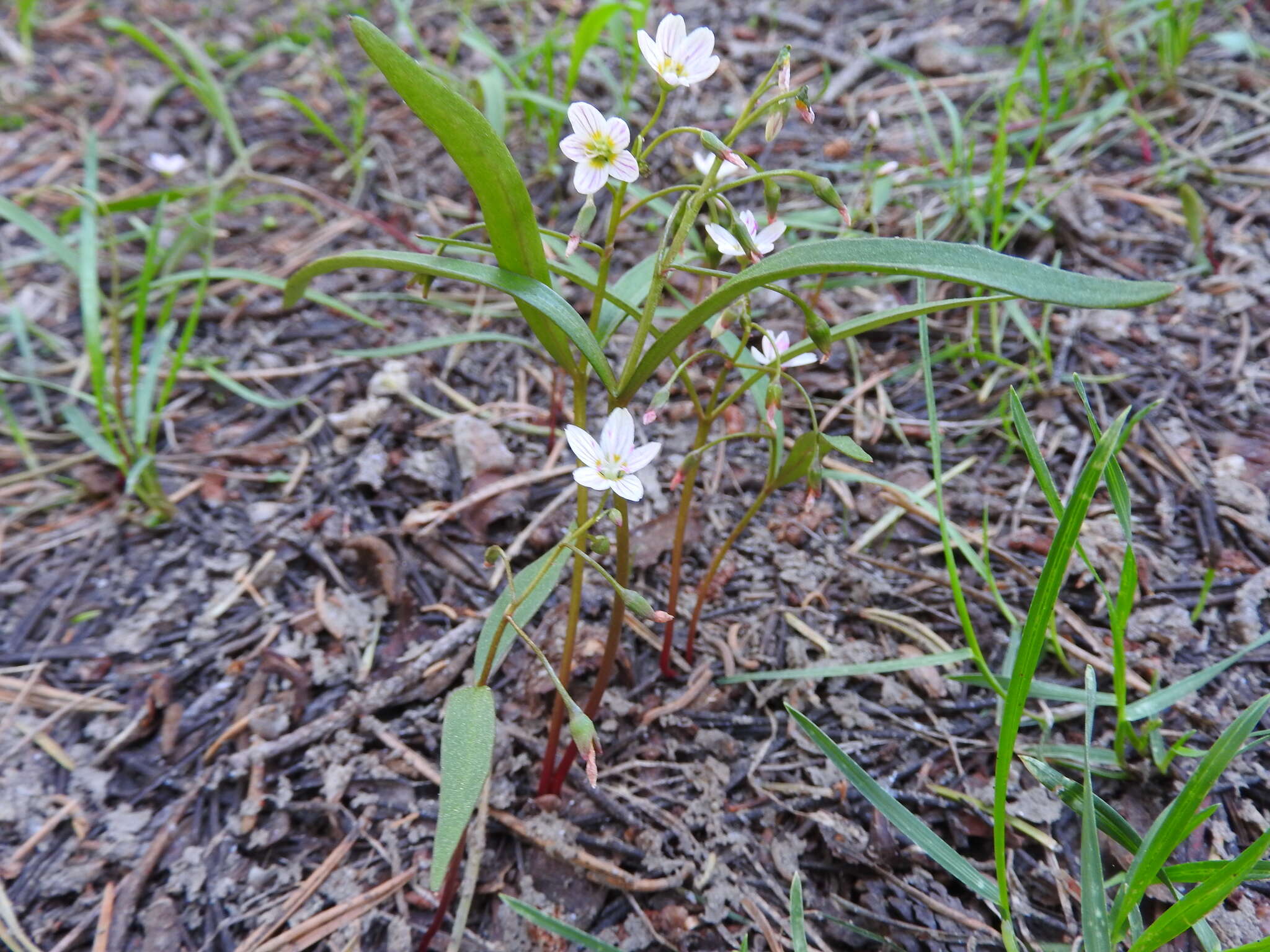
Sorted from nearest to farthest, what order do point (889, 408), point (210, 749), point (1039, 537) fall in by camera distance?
point (210, 749)
point (1039, 537)
point (889, 408)

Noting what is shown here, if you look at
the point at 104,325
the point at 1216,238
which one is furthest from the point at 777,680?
the point at 104,325

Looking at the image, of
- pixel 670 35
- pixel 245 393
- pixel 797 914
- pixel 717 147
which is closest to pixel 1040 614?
pixel 797 914

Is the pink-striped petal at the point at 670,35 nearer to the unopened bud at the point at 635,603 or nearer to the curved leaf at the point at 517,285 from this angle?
the curved leaf at the point at 517,285

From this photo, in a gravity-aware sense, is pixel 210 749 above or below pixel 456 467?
below

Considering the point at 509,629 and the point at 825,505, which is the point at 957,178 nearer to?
the point at 825,505

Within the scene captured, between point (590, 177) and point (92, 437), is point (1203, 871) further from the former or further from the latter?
point (92, 437)

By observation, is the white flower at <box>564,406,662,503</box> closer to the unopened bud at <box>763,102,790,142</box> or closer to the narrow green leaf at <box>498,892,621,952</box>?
the unopened bud at <box>763,102,790,142</box>

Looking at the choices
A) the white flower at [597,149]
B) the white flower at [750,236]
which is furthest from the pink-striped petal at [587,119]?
the white flower at [750,236]
